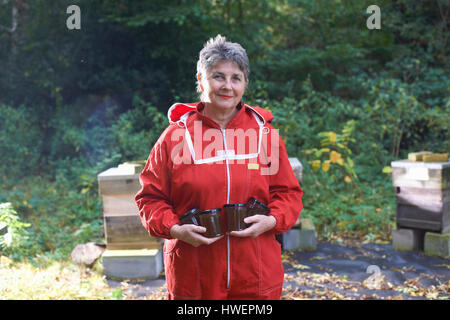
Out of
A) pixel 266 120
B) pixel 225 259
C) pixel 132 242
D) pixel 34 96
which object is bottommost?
pixel 132 242

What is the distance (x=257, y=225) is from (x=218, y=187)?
23 cm

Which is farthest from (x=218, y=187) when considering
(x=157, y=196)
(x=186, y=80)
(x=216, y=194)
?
(x=186, y=80)

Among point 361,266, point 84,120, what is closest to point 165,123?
point 84,120

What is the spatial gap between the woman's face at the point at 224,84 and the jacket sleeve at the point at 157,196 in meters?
0.30

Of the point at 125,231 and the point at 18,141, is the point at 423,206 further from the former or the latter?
the point at 18,141

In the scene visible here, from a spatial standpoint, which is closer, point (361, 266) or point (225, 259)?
point (225, 259)

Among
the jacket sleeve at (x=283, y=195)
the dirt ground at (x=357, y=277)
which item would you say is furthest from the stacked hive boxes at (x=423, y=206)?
the jacket sleeve at (x=283, y=195)

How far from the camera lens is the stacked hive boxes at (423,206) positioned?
13.6 feet

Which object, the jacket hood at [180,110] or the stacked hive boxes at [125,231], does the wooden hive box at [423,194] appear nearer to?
the stacked hive boxes at [125,231]

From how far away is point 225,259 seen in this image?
173 centimetres

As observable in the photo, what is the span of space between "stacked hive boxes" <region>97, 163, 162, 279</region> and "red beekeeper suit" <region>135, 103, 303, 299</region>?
6.93 feet

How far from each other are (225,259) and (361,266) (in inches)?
108

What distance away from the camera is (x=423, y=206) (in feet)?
14.1
